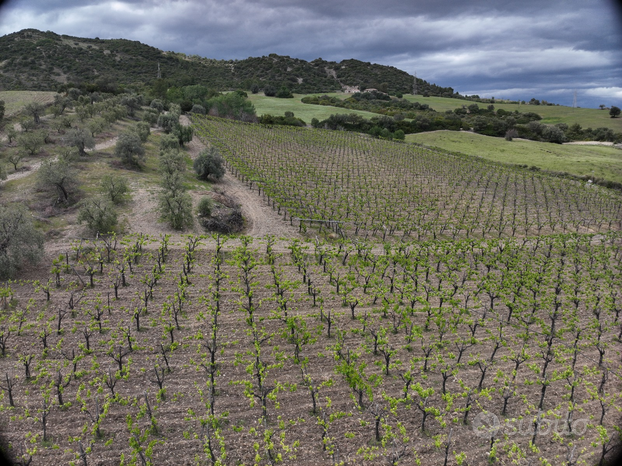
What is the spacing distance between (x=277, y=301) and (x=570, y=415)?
11776 mm

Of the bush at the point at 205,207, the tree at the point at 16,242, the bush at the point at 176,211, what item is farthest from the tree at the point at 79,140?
the tree at the point at 16,242

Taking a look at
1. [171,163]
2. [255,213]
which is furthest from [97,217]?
[171,163]

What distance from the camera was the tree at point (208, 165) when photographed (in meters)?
35.2

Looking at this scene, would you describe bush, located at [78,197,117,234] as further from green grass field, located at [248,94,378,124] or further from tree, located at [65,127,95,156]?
green grass field, located at [248,94,378,124]

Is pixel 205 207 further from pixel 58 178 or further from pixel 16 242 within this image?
pixel 16 242

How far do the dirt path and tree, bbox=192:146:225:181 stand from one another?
129 cm

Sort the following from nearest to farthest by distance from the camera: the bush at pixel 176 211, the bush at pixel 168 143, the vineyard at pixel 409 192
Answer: the bush at pixel 176 211 → the vineyard at pixel 409 192 → the bush at pixel 168 143

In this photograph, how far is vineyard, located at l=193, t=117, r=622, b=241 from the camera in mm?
28984

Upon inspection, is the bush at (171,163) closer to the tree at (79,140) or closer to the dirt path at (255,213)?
the dirt path at (255,213)

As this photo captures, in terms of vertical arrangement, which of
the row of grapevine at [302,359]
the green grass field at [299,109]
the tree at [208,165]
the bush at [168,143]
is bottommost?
the row of grapevine at [302,359]

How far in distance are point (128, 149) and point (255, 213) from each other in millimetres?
16479

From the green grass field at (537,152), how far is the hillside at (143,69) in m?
75.7

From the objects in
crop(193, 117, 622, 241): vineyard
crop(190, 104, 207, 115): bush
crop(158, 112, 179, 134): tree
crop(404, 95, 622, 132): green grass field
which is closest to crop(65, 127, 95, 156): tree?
crop(193, 117, 622, 241): vineyard

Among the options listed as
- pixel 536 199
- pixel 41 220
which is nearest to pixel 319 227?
pixel 41 220
